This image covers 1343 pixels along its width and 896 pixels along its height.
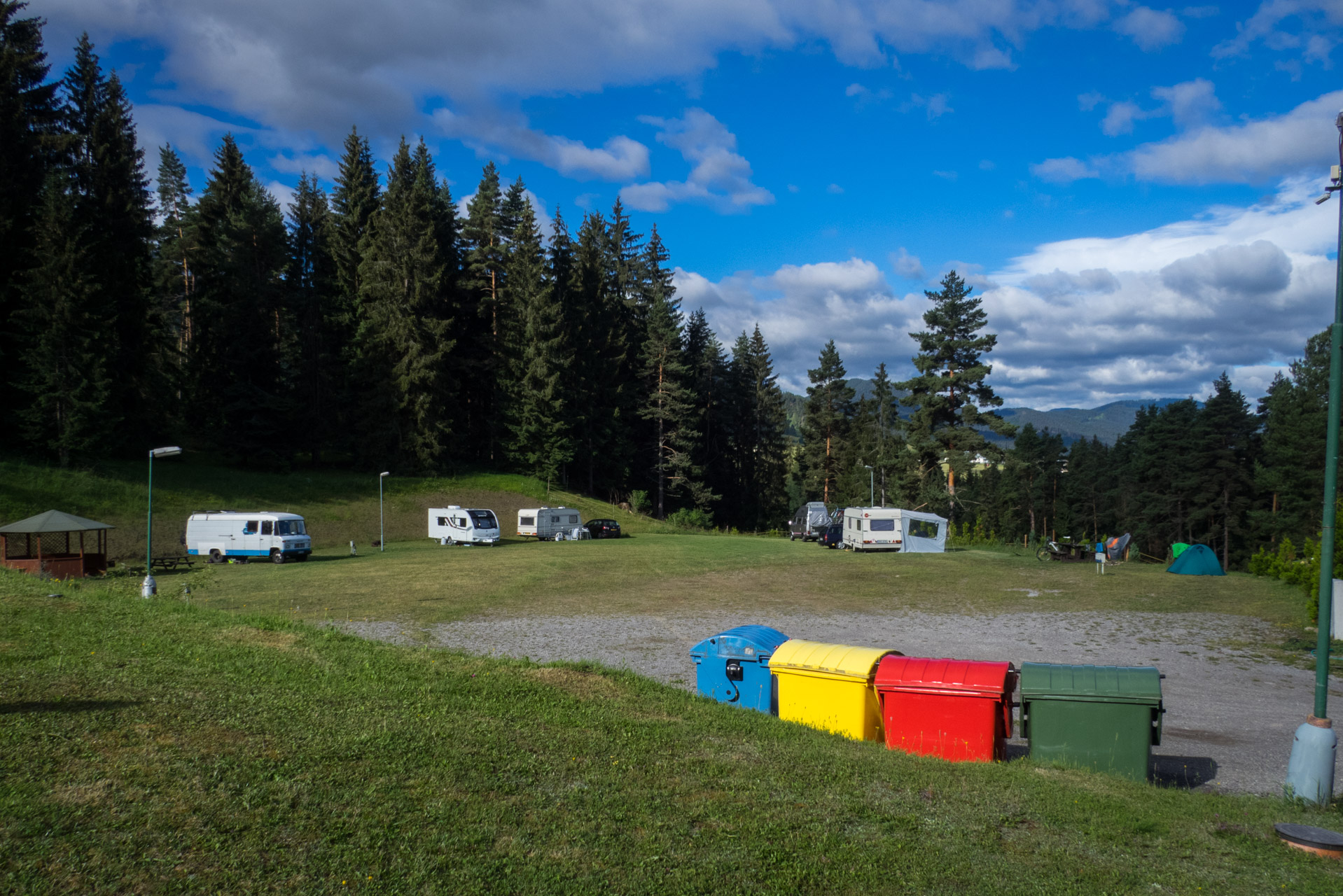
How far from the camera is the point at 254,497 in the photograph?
146 feet

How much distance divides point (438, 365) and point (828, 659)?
172 feet

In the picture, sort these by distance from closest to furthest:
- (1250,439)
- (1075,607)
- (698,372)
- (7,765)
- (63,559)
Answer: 1. (7,765)
2. (1075,607)
3. (63,559)
4. (1250,439)
5. (698,372)

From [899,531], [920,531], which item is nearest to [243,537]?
[899,531]

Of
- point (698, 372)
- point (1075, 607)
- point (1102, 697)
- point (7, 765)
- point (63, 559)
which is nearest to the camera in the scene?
point (7, 765)

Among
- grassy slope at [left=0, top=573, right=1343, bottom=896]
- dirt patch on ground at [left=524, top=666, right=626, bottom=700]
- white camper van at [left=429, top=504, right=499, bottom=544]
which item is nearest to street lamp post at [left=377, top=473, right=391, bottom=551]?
white camper van at [left=429, top=504, right=499, bottom=544]

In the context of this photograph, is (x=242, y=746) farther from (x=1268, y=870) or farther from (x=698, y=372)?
(x=698, y=372)

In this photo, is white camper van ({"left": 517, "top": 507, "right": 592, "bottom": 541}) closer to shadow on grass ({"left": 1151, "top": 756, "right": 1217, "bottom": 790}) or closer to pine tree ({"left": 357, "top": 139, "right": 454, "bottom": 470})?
pine tree ({"left": 357, "top": 139, "right": 454, "bottom": 470})

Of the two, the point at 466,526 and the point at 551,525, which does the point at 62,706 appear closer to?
the point at 466,526

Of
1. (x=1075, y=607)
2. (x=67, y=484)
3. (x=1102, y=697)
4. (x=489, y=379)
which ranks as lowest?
(x=1075, y=607)

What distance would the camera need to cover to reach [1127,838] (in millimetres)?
5273

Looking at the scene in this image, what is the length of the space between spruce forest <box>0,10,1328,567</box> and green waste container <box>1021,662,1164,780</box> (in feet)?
141

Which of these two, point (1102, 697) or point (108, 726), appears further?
point (1102, 697)

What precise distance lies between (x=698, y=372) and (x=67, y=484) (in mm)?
50439

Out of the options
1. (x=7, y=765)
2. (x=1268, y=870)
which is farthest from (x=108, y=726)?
(x=1268, y=870)
